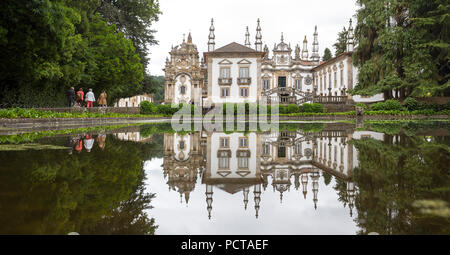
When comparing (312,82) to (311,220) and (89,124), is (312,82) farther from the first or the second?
(311,220)

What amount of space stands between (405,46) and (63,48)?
23812 mm

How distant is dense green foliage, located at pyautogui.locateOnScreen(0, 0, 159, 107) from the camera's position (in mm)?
10961

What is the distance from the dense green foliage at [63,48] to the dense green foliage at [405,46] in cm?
1960

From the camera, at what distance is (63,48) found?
14.1 metres

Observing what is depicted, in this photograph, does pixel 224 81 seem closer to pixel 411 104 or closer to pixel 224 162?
pixel 411 104

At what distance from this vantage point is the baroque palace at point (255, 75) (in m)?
38.8

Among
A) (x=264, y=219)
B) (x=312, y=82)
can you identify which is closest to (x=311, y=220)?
(x=264, y=219)

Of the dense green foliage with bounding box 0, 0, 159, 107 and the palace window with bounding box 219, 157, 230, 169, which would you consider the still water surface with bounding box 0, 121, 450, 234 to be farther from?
the dense green foliage with bounding box 0, 0, 159, 107

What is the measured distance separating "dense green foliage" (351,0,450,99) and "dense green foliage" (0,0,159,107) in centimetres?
1960

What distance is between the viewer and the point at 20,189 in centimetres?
240

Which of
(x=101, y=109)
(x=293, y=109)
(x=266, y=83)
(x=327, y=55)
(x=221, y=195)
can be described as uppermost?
(x=327, y=55)

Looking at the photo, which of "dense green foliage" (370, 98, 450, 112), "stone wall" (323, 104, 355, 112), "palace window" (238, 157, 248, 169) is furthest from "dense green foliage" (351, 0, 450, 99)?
"palace window" (238, 157, 248, 169)

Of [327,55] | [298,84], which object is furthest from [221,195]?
[327,55]
